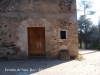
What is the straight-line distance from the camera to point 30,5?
26.5ft

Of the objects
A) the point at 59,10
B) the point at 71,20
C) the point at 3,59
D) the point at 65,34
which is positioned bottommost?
the point at 3,59

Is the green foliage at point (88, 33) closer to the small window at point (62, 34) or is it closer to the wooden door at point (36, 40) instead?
the small window at point (62, 34)

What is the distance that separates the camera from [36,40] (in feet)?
27.8

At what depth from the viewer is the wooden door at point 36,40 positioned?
8.36 metres

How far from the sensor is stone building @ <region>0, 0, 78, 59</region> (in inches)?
313

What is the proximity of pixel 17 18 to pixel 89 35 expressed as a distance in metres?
14.7

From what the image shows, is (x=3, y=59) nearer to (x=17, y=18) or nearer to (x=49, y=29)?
(x=17, y=18)

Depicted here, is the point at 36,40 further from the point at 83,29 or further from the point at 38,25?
the point at 83,29

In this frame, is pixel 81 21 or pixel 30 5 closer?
pixel 30 5

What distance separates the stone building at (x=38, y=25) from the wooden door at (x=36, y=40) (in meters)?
0.36

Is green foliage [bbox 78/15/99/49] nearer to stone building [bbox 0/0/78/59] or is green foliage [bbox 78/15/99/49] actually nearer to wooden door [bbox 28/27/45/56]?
stone building [bbox 0/0/78/59]

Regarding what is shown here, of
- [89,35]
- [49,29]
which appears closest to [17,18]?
[49,29]

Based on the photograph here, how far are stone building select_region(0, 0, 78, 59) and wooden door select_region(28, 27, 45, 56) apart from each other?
0.36 metres

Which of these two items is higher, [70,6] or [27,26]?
[70,6]
